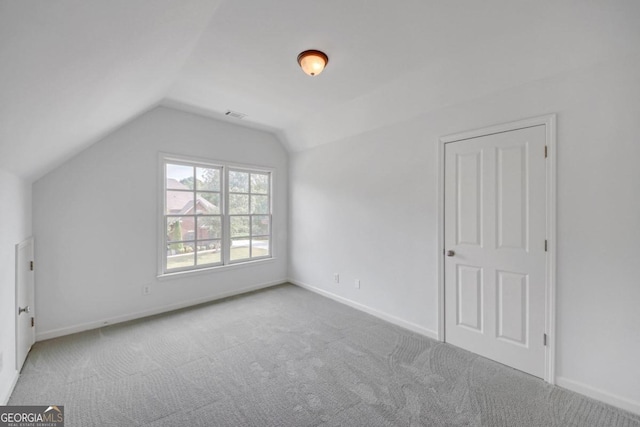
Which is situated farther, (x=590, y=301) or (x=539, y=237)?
(x=539, y=237)

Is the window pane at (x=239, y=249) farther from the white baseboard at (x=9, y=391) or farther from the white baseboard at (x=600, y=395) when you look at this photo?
the white baseboard at (x=600, y=395)

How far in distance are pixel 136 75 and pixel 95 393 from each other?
2.47m

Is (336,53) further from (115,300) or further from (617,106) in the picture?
(115,300)

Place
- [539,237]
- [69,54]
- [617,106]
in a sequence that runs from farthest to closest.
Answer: [539,237] < [617,106] < [69,54]

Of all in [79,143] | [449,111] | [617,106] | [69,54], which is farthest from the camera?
[449,111]

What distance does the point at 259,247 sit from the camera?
484cm

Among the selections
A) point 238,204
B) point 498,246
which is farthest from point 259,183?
point 498,246

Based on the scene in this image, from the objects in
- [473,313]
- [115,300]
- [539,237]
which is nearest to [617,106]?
[539,237]

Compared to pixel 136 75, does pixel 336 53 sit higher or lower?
higher

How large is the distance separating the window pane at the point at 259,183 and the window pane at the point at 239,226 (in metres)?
0.54

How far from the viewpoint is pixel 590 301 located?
6.66ft

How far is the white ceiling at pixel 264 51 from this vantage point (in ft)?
3.69

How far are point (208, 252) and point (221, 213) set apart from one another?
64 cm

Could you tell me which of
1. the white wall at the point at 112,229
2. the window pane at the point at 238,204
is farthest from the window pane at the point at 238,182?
the white wall at the point at 112,229
